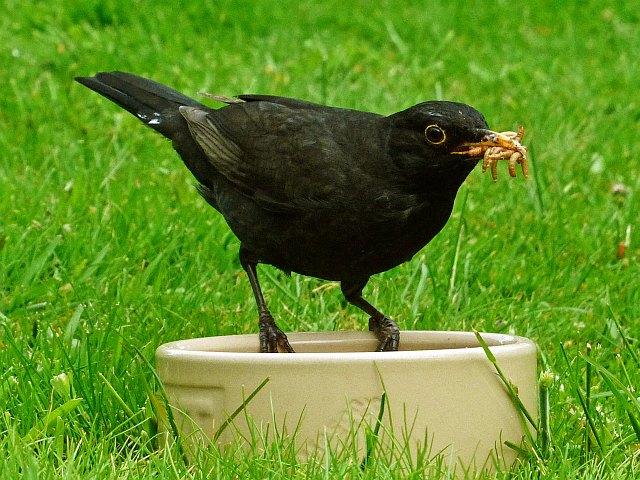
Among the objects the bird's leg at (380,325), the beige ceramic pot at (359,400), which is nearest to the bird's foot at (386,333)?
the bird's leg at (380,325)

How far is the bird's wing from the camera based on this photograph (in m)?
3.36

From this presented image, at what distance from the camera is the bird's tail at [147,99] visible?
4299 mm

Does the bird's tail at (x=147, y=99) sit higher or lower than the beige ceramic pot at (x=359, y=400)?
higher

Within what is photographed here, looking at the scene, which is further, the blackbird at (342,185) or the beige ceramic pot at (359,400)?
the blackbird at (342,185)

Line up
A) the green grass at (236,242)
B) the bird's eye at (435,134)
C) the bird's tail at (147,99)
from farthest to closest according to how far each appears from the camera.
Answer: the bird's tail at (147,99) → the bird's eye at (435,134) → the green grass at (236,242)

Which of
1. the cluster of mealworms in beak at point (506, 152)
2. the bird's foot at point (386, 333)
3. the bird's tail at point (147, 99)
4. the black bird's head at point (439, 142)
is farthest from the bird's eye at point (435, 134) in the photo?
the bird's tail at point (147, 99)

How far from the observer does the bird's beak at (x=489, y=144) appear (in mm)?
3090

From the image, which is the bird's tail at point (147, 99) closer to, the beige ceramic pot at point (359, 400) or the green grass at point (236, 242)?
Result: the green grass at point (236, 242)

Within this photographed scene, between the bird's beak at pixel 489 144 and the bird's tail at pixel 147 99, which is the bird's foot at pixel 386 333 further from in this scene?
the bird's tail at pixel 147 99

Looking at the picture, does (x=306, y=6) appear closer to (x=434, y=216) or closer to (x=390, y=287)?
(x=390, y=287)

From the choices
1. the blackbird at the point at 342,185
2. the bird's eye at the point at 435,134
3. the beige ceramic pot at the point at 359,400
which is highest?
the bird's eye at the point at 435,134

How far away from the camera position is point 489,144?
3.09 metres

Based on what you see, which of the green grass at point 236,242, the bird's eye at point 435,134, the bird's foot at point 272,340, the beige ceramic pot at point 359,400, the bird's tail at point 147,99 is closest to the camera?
the beige ceramic pot at point 359,400

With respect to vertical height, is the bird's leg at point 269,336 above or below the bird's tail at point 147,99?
below
